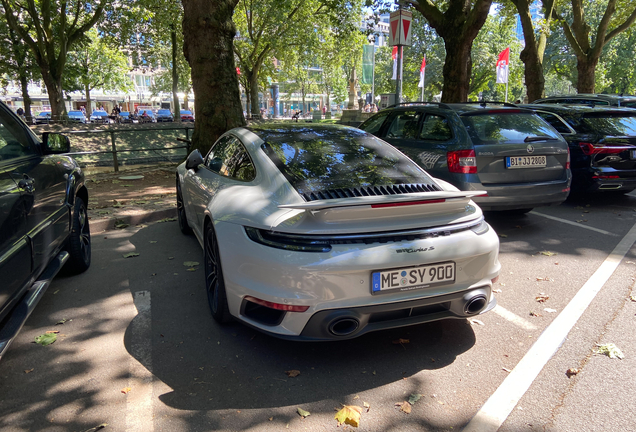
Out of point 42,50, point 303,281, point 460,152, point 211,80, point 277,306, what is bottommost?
point 277,306

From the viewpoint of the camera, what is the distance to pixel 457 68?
13070 mm

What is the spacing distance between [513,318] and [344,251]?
1.83m

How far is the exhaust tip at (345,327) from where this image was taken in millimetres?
2844

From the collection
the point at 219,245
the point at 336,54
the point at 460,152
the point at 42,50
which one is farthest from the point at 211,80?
the point at 336,54

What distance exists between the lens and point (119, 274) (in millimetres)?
4902

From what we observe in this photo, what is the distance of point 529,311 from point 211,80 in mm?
7641

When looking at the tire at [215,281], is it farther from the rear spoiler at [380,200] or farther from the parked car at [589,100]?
the parked car at [589,100]

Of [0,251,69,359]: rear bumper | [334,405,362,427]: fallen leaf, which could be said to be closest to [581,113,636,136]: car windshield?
[334,405,362,427]: fallen leaf

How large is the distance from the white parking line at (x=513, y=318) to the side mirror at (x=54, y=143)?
404 cm

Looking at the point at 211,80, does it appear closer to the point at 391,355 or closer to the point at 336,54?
the point at 391,355

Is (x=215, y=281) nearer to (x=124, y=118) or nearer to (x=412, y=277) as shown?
(x=412, y=277)

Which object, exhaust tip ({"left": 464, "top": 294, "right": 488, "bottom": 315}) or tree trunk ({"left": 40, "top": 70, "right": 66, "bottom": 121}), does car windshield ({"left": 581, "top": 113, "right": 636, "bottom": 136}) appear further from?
tree trunk ({"left": 40, "top": 70, "right": 66, "bottom": 121})

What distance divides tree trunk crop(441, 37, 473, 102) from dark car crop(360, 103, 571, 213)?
274 inches

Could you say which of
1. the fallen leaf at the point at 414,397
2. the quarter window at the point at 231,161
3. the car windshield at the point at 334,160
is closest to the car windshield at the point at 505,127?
the car windshield at the point at 334,160
